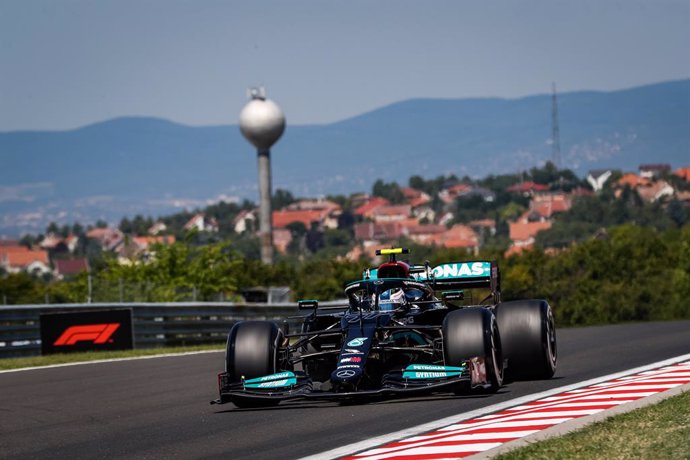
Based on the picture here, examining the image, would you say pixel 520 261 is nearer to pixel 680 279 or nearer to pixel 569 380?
pixel 680 279

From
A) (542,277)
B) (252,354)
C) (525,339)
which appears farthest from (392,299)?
(542,277)

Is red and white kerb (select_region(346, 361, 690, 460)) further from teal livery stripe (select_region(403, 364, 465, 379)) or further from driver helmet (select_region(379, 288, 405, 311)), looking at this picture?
driver helmet (select_region(379, 288, 405, 311))

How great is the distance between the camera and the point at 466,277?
16.7 meters

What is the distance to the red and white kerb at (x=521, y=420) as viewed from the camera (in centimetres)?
988

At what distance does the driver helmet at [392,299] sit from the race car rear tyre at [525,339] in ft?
3.66

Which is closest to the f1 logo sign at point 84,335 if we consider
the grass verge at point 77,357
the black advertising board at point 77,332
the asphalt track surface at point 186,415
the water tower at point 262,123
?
the black advertising board at point 77,332

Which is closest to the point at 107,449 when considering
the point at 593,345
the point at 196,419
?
the point at 196,419

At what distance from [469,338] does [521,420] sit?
222 centimetres

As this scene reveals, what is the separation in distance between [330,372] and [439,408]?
1.77 m

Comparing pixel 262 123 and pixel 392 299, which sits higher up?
pixel 262 123

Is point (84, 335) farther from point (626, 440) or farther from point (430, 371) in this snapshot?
point (626, 440)

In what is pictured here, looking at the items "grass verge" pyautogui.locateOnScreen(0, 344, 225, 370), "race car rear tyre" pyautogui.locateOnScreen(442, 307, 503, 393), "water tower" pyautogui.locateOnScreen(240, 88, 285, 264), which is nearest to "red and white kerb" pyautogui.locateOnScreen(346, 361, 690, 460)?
"race car rear tyre" pyautogui.locateOnScreen(442, 307, 503, 393)

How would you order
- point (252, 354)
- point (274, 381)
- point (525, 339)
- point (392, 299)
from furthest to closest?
1. point (525, 339)
2. point (392, 299)
3. point (252, 354)
4. point (274, 381)

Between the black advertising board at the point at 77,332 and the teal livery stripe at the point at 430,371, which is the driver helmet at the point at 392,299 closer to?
the teal livery stripe at the point at 430,371
